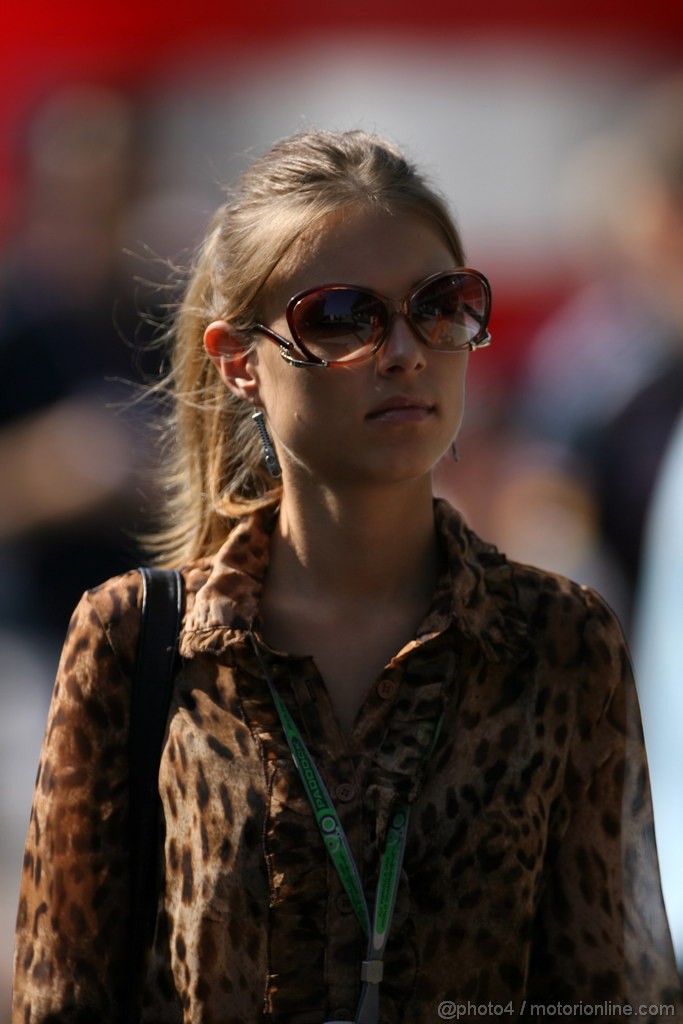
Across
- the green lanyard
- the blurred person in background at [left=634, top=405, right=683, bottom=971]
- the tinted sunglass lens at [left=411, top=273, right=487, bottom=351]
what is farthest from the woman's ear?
the blurred person in background at [left=634, top=405, right=683, bottom=971]

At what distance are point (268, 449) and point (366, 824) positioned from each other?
64 cm

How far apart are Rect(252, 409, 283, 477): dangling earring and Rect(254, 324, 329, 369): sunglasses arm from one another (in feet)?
0.56

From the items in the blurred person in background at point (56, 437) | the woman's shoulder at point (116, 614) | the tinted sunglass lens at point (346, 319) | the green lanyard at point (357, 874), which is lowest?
the green lanyard at point (357, 874)

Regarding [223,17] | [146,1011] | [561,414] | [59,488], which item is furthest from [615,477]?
[146,1011]

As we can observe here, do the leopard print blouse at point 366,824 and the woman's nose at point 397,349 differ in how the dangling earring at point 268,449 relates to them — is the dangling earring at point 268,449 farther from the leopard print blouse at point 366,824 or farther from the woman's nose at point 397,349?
the woman's nose at point 397,349

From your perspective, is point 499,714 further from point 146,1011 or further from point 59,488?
point 59,488

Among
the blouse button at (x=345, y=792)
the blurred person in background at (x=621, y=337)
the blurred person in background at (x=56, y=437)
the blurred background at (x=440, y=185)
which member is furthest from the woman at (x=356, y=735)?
the blurred person in background at (x=621, y=337)

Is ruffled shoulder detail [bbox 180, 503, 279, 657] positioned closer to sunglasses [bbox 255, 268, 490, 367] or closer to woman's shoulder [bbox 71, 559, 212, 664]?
woman's shoulder [bbox 71, 559, 212, 664]

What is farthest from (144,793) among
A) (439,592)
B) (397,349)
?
(397,349)

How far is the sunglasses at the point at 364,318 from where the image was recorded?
211 centimetres

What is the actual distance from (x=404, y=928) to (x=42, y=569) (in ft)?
7.36

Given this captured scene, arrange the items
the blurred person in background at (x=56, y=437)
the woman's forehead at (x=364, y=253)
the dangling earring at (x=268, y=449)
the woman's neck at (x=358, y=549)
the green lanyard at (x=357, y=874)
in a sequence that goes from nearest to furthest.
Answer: the green lanyard at (x=357, y=874), the woman's forehead at (x=364, y=253), the woman's neck at (x=358, y=549), the dangling earring at (x=268, y=449), the blurred person in background at (x=56, y=437)

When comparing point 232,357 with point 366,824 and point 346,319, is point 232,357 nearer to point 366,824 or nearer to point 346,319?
point 346,319

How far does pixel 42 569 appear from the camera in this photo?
13.3 feet
